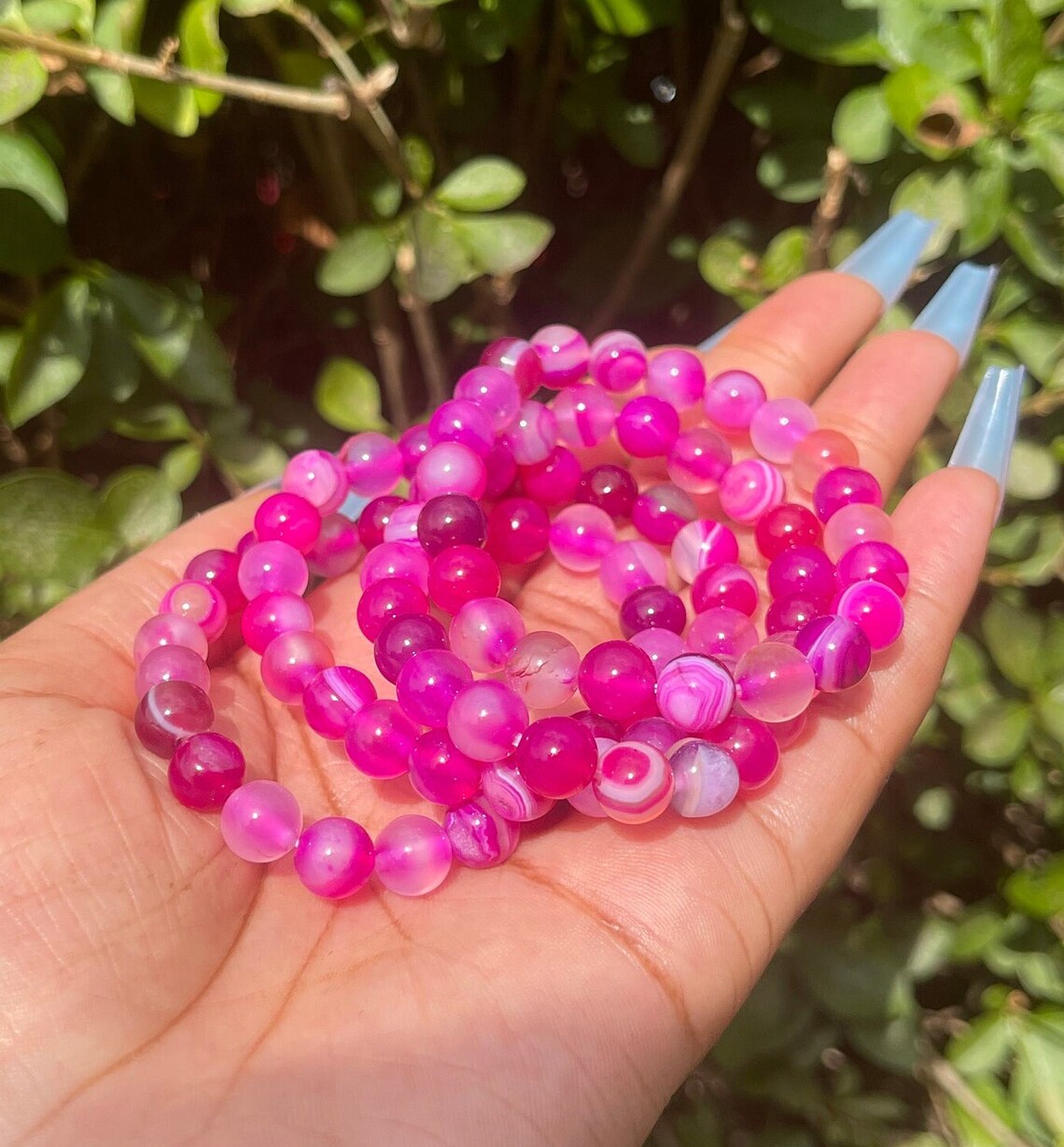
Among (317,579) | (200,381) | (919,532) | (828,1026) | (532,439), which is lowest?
(828,1026)

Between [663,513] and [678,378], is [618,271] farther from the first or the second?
[663,513]

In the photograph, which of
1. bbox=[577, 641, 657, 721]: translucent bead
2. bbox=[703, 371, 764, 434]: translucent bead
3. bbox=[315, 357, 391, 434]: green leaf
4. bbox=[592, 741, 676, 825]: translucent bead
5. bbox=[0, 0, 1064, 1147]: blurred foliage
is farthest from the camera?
bbox=[315, 357, 391, 434]: green leaf

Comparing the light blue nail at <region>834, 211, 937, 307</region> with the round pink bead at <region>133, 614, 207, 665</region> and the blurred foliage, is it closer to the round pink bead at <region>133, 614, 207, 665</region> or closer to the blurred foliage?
the blurred foliage

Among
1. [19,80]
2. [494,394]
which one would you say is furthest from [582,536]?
[19,80]

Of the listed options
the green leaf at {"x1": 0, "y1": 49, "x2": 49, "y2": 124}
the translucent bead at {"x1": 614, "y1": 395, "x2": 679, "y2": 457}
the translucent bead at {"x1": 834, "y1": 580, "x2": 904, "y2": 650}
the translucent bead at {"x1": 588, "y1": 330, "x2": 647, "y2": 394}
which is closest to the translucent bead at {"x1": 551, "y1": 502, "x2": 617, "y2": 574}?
the translucent bead at {"x1": 614, "y1": 395, "x2": 679, "y2": 457}

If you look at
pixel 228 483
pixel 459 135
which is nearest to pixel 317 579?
pixel 228 483

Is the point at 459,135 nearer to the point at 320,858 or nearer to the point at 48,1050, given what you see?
the point at 320,858
